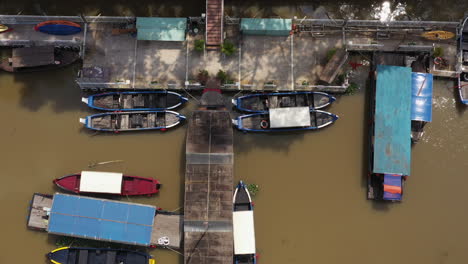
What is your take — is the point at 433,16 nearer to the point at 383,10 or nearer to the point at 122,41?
the point at 383,10

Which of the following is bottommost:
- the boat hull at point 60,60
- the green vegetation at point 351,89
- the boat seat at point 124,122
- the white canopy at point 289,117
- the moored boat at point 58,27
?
the boat seat at point 124,122

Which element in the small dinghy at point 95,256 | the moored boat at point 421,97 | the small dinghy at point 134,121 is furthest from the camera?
the small dinghy at point 134,121

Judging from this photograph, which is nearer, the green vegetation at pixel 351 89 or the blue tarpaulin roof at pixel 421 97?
the blue tarpaulin roof at pixel 421 97

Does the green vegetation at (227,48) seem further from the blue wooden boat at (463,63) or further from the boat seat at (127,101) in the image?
the blue wooden boat at (463,63)

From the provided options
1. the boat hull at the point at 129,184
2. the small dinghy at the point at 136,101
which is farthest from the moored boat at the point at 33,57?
the boat hull at the point at 129,184

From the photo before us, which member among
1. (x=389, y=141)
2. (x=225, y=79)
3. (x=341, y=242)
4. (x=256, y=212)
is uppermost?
(x=225, y=79)

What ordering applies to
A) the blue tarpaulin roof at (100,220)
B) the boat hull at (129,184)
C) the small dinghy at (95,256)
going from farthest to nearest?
the boat hull at (129,184)
the small dinghy at (95,256)
the blue tarpaulin roof at (100,220)

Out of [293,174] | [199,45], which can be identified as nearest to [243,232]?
[293,174]

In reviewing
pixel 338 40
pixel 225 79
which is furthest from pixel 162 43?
pixel 338 40

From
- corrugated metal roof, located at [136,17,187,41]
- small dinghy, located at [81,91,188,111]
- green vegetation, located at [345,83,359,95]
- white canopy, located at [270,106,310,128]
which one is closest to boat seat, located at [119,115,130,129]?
small dinghy, located at [81,91,188,111]
